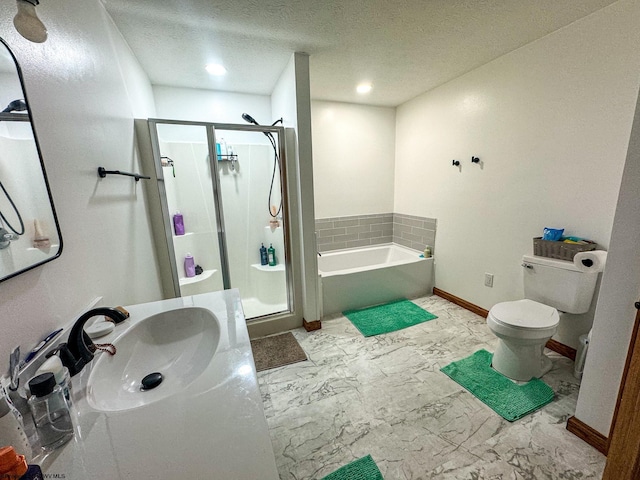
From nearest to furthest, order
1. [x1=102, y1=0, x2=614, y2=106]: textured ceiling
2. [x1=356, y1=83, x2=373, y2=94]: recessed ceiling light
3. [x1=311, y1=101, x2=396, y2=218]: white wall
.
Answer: [x1=102, y1=0, x2=614, y2=106]: textured ceiling → [x1=356, y1=83, x2=373, y2=94]: recessed ceiling light → [x1=311, y1=101, x2=396, y2=218]: white wall

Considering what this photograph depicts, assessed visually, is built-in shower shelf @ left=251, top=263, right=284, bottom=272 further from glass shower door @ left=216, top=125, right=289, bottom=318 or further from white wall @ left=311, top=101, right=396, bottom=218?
white wall @ left=311, top=101, right=396, bottom=218

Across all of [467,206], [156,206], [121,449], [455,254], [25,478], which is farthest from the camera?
[455,254]

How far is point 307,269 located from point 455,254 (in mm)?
1638

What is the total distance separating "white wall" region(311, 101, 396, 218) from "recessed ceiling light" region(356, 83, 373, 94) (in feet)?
1.25

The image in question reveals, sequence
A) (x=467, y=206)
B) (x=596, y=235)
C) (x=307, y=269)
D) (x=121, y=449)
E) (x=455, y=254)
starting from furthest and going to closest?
(x=455, y=254) < (x=467, y=206) < (x=307, y=269) < (x=596, y=235) < (x=121, y=449)

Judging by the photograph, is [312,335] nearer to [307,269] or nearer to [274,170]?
[307,269]

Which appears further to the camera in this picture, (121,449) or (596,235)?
(596,235)

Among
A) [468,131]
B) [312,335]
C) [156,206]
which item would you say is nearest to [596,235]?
[468,131]

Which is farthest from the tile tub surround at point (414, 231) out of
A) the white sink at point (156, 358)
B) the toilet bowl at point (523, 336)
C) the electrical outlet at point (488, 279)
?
the white sink at point (156, 358)

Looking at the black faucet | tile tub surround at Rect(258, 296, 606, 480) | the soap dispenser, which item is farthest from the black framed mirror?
tile tub surround at Rect(258, 296, 606, 480)

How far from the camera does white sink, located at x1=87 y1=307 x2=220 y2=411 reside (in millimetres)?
766

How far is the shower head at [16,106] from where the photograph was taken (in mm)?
692

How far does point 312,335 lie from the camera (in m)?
2.36

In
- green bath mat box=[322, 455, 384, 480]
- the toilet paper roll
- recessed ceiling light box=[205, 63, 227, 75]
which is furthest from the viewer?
recessed ceiling light box=[205, 63, 227, 75]
